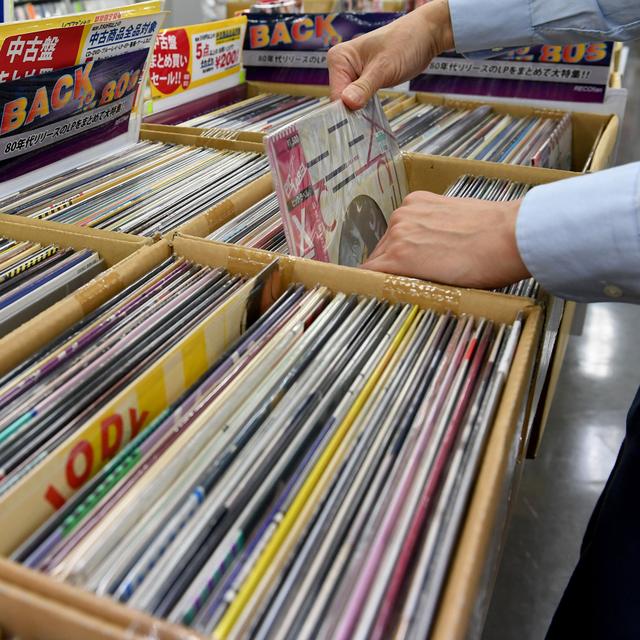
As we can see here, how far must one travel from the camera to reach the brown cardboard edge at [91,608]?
46cm

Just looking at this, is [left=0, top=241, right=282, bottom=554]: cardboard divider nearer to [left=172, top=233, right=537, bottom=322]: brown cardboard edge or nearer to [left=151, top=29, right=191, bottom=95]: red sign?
[left=172, top=233, right=537, bottom=322]: brown cardboard edge

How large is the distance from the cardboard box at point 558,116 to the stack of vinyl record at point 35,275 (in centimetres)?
67

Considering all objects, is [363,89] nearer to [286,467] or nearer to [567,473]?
[286,467]

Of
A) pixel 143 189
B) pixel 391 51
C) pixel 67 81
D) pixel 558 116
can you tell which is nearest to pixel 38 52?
pixel 67 81

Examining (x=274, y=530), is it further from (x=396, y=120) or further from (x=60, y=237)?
(x=396, y=120)

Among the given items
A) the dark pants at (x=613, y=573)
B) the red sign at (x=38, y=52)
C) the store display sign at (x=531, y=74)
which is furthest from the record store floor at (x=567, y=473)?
the red sign at (x=38, y=52)

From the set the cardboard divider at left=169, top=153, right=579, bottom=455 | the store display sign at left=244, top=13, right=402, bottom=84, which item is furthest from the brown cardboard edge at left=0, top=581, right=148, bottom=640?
the store display sign at left=244, top=13, right=402, bottom=84

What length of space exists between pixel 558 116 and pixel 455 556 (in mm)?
1748

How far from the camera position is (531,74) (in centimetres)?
211

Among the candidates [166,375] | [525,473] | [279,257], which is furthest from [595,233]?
[525,473]

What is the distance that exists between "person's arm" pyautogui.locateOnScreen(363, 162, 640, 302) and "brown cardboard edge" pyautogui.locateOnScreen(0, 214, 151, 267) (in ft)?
1.34

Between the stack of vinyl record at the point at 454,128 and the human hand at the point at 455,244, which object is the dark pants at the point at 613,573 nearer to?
the human hand at the point at 455,244

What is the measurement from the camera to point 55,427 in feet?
2.28

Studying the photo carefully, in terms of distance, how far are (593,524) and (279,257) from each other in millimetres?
781
